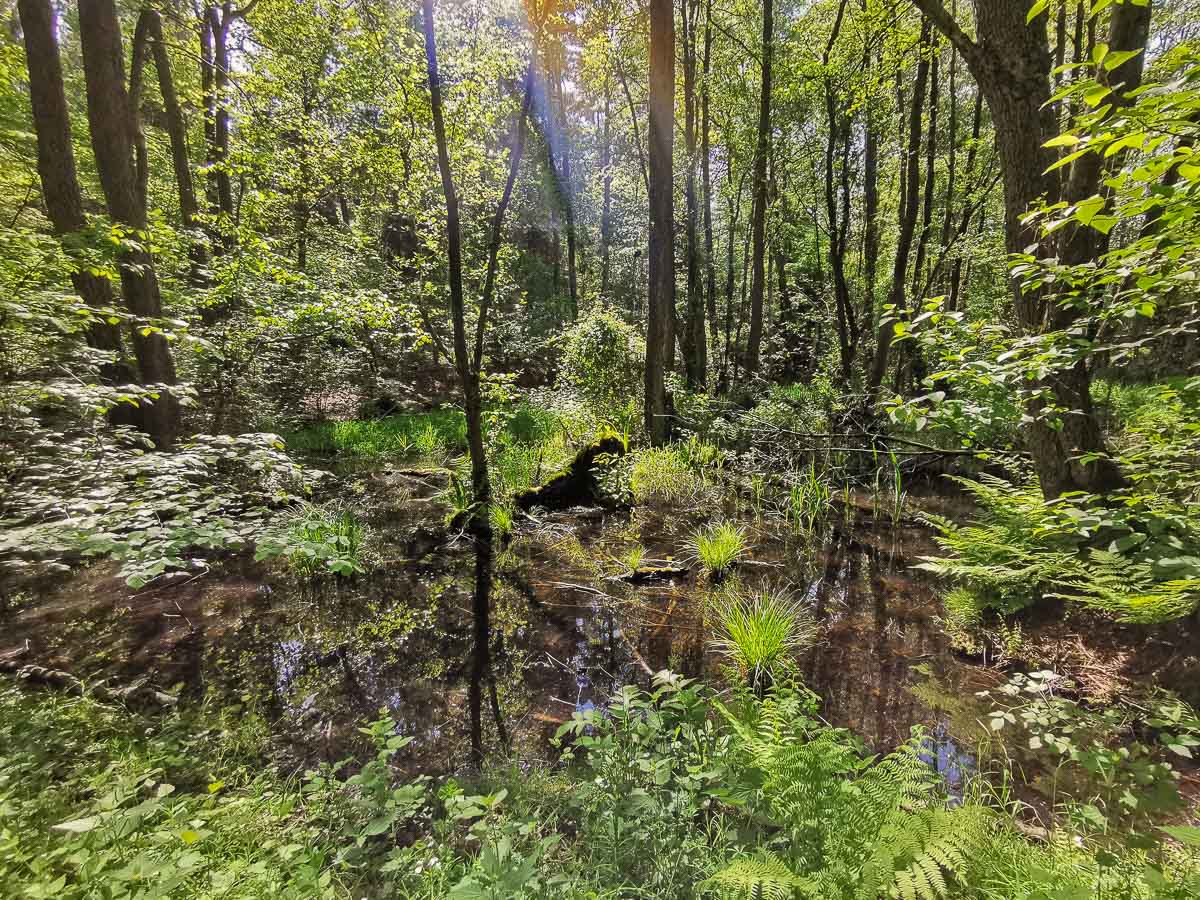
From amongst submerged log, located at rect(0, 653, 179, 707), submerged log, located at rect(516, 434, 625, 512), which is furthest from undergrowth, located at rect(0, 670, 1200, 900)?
submerged log, located at rect(516, 434, 625, 512)

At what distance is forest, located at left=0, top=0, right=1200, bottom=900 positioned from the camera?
158 cm

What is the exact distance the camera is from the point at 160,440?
208 inches

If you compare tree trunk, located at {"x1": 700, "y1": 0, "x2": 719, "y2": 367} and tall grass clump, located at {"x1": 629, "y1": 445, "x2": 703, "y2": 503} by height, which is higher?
Answer: tree trunk, located at {"x1": 700, "y1": 0, "x2": 719, "y2": 367}

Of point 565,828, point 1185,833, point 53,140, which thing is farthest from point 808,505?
point 53,140

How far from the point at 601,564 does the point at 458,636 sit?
1558 mm

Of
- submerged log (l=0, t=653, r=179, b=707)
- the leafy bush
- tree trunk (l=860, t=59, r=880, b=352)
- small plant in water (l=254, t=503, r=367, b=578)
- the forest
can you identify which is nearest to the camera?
the forest

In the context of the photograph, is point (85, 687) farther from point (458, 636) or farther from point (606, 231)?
point (606, 231)

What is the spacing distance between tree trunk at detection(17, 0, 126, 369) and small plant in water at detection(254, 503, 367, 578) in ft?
9.05

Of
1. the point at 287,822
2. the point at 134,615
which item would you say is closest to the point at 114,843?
the point at 287,822

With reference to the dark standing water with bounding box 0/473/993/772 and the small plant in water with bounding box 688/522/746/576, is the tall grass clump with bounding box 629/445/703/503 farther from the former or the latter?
the small plant in water with bounding box 688/522/746/576

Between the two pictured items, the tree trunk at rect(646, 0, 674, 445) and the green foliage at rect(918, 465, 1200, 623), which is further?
the tree trunk at rect(646, 0, 674, 445)

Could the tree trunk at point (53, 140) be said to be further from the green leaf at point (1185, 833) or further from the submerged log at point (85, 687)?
the green leaf at point (1185, 833)

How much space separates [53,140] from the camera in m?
4.97

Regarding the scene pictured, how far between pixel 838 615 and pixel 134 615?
5.38m
